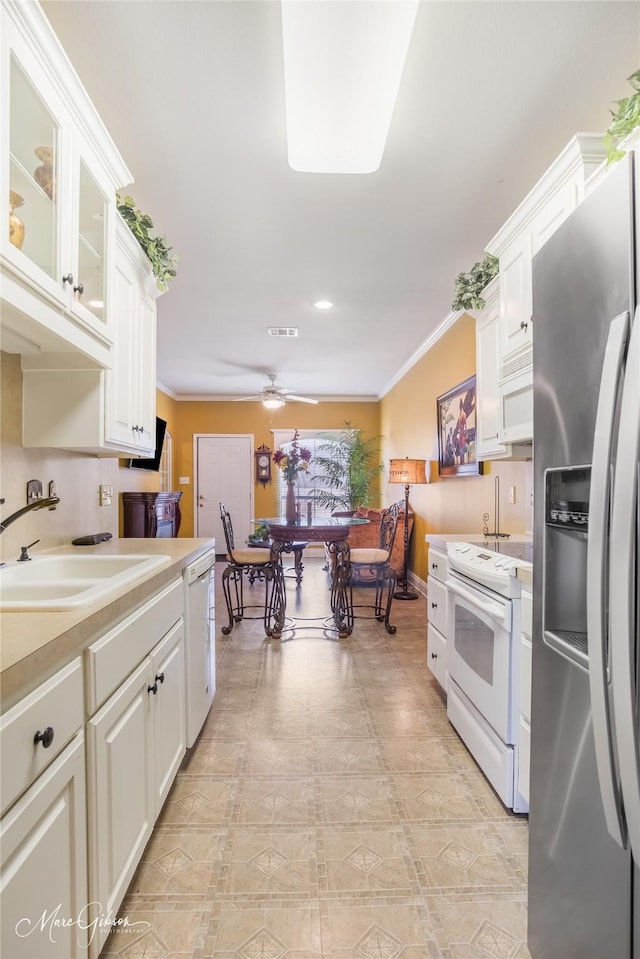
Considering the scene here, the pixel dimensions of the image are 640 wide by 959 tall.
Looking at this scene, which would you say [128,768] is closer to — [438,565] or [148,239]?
[438,565]

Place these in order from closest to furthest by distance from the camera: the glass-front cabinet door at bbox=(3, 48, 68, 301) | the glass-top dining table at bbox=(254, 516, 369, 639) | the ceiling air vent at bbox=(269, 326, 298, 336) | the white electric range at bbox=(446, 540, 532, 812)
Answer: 1. the glass-front cabinet door at bbox=(3, 48, 68, 301)
2. the white electric range at bbox=(446, 540, 532, 812)
3. the glass-top dining table at bbox=(254, 516, 369, 639)
4. the ceiling air vent at bbox=(269, 326, 298, 336)

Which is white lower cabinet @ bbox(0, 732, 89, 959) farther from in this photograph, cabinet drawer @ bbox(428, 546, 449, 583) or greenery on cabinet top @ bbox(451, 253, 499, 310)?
greenery on cabinet top @ bbox(451, 253, 499, 310)

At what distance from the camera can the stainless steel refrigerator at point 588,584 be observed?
743mm

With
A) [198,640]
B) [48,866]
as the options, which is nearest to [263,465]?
[198,640]

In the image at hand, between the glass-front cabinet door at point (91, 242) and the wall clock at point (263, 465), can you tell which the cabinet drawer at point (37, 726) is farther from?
the wall clock at point (263, 465)

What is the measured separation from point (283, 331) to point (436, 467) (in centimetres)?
209

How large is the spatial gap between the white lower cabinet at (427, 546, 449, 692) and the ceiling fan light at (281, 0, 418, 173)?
6.57ft

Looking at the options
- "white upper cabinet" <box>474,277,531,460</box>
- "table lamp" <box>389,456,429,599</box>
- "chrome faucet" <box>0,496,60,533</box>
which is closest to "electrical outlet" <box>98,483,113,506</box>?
"chrome faucet" <box>0,496,60,533</box>

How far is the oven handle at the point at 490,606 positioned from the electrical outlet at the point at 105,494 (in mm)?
1970

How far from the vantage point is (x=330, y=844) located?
1.61 m

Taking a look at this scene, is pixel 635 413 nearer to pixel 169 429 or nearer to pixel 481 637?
pixel 481 637

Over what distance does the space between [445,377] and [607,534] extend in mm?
3810

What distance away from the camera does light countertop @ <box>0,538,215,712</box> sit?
79cm

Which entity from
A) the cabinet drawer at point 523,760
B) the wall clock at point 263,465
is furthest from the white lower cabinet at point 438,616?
the wall clock at point 263,465
